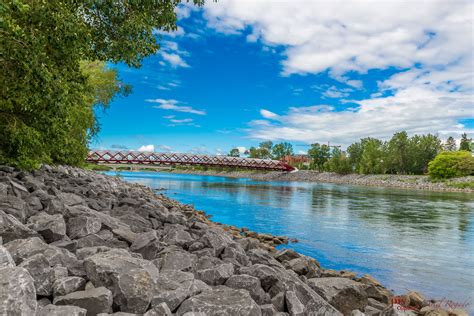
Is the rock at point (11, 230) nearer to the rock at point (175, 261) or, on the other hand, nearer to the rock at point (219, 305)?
the rock at point (175, 261)

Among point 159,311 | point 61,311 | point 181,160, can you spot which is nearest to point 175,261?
point 159,311

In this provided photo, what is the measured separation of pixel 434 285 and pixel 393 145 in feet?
336

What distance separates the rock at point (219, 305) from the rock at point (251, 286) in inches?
31.8

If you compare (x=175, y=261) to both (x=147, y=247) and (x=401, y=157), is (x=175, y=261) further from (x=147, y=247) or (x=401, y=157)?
(x=401, y=157)

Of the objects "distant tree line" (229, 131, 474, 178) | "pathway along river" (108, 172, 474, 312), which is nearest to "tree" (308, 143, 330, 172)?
"distant tree line" (229, 131, 474, 178)

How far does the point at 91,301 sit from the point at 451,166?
3997 inches

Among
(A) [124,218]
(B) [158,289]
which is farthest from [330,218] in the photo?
(B) [158,289]

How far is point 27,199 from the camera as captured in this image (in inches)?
340

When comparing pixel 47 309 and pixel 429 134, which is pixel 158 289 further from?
pixel 429 134

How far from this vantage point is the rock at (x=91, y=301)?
4.07 m

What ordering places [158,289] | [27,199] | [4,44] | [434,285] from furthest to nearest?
[434,285], [27,199], [4,44], [158,289]

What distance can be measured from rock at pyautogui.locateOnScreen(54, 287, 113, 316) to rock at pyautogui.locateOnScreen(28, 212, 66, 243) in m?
2.37

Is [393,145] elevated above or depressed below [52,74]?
above

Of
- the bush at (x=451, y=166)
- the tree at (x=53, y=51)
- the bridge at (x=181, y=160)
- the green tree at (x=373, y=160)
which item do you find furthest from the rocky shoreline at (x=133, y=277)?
the green tree at (x=373, y=160)
